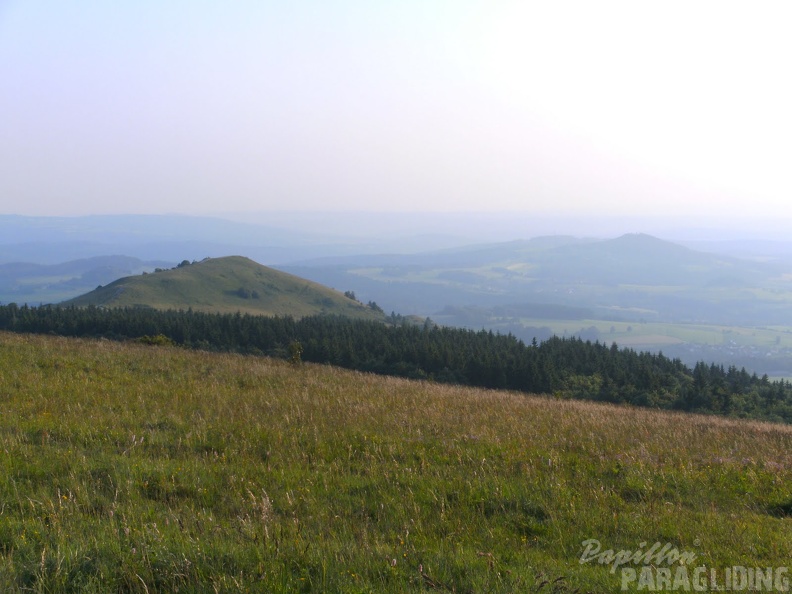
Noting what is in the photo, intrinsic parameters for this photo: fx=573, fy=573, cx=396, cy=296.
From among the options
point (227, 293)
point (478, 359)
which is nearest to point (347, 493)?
point (478, 359)

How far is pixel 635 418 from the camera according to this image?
13219mm

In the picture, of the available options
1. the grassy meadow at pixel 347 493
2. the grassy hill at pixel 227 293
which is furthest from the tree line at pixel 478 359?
the grassy hill at pixel 227 293

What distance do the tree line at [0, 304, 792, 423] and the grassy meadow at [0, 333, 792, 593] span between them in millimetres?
15603

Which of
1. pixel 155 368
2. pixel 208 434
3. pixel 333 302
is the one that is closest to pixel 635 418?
pixel 208 434

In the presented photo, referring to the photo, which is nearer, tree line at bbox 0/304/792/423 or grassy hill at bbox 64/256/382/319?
tree line at bbox 0/304/792/423

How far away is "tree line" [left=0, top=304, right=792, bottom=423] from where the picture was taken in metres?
39.3

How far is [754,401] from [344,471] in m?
40.5

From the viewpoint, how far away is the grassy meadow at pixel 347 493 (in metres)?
4.68

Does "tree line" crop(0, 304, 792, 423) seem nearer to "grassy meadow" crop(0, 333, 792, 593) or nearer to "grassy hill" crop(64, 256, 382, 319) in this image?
"grassy meadow" crop(0, 333, 792, 593)

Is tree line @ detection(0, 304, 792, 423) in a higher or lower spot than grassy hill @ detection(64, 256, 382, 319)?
lower

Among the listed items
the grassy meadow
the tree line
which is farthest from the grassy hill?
the grassy meadow

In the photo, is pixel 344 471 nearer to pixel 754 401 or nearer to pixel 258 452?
pixel 258 452

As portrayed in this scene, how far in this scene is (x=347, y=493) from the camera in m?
6.82

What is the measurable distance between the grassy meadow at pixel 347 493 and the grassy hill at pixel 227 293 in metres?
109
